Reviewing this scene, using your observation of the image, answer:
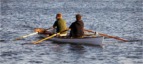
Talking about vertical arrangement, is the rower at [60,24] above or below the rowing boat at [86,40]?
above

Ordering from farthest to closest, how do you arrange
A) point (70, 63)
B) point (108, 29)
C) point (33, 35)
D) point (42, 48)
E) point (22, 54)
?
point (108, 29) < point (33, 35) < point (42, 48) < point (22, 54) < point (70, 63)

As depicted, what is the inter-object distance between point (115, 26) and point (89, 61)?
2171 cm

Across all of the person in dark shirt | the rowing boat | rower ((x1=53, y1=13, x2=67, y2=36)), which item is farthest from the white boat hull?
rower ((x1=53, y1=13, x2=67, y2=36))

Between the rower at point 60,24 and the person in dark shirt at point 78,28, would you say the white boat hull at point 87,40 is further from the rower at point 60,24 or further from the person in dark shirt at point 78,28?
the rower at point 60,24

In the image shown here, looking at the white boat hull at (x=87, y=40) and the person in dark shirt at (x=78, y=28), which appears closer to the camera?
the white boat hull at (x=87, y=40)

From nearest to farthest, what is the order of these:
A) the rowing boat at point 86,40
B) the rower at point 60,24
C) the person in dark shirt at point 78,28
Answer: the rowing boat at point 86,40 < the person in dark shirt at point 78,28 < the rower at point 60,24

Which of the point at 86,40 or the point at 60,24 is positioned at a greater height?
the point at 60,24

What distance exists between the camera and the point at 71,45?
3522 cm

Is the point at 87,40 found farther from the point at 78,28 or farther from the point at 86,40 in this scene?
the point at 78,28

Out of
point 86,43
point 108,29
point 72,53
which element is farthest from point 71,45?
point 108,29

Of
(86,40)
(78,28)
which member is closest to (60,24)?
(78,28)

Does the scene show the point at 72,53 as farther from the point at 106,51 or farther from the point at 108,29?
the point at 108,29

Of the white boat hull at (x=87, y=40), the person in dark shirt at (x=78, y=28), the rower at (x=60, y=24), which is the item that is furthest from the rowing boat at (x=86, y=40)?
the rower at (x=60, y=24)

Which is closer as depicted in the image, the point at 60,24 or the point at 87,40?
the point at 87,40
